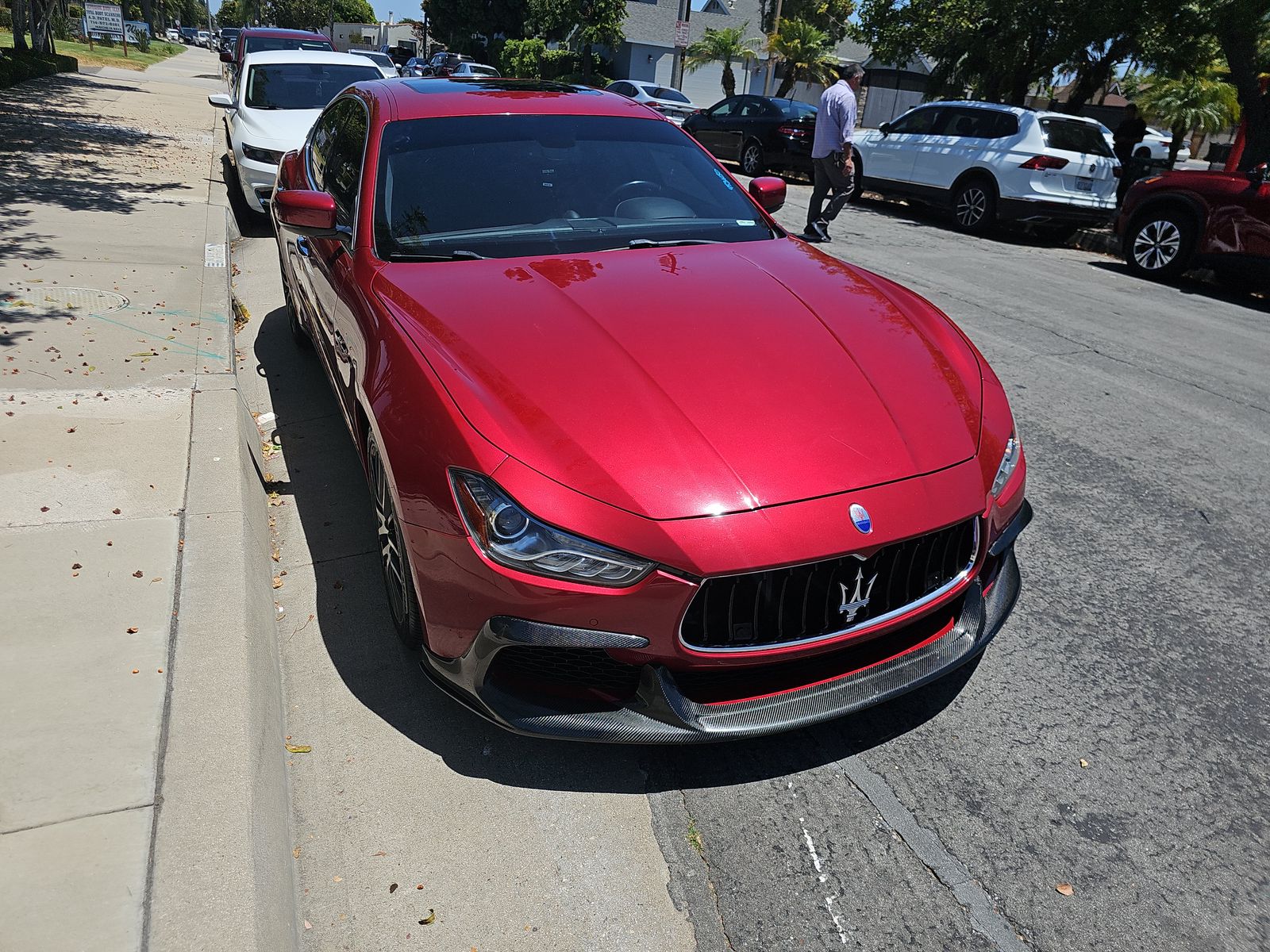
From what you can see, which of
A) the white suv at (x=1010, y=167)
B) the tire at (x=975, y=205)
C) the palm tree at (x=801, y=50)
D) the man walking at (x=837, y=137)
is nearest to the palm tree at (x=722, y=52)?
the palm tree at (x=801, y=50)

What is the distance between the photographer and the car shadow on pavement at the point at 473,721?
2.78 m

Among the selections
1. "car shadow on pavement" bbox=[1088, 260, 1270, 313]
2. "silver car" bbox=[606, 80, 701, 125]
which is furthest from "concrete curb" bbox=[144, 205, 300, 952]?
"silver car" bbox=[606, 80, 701, 125]

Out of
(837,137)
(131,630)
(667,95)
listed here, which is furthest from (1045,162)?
(667,95)

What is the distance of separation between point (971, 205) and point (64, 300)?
1101 cm

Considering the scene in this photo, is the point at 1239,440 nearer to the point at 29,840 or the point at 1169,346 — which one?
the point at 1169,346

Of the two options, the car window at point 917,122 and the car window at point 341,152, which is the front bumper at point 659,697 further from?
the car window at point 917,122

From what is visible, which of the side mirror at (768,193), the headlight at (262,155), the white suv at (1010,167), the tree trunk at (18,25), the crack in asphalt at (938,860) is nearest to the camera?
the crack in asphalt at (938,860)

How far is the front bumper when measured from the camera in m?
2.40

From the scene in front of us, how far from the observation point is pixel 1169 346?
7.59 m

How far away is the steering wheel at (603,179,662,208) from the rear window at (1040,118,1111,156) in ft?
32.9

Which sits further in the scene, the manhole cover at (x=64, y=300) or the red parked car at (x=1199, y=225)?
the red parked car at (x=1199, y=225)

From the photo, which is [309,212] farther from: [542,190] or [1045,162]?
[1045,162]

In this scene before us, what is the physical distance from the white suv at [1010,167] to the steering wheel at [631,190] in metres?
9.72

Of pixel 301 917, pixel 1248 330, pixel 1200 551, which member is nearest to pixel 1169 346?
pixel 1248 330
